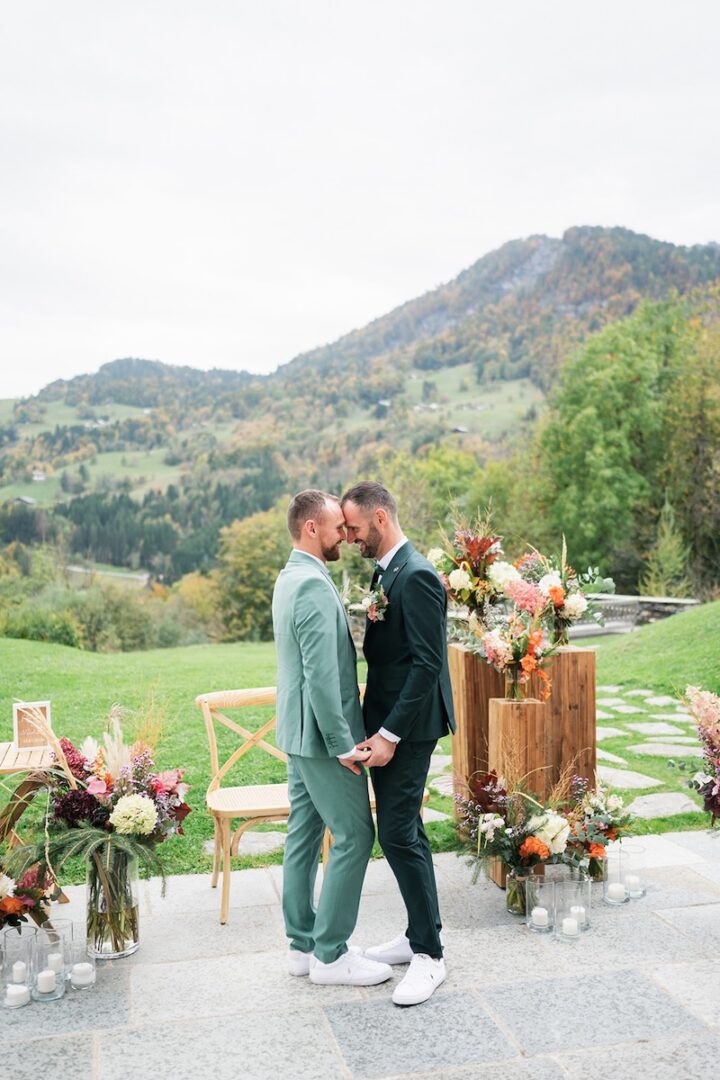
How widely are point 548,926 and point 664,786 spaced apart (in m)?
2.67

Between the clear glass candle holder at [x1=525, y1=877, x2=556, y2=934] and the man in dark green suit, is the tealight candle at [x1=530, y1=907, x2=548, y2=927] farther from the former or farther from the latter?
the man in dark green suit

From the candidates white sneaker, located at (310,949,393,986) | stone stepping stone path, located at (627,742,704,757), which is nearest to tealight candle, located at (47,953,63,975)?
white sneaker, located at (310,949,393,986)

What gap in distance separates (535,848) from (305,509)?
74.4 inches

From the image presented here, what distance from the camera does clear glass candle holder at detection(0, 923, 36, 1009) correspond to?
365cm

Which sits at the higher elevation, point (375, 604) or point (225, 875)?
point (375, 604)

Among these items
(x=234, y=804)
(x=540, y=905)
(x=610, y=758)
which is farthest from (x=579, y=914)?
(x=610, y=758)

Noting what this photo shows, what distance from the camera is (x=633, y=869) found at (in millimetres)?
5070

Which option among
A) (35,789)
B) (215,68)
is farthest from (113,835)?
(215,68)

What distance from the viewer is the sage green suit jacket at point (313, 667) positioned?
144 inches

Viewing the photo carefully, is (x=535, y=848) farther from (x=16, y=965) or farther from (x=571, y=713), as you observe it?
(x=16, y=965)

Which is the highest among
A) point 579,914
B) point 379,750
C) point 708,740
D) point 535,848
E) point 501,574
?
point 501,574

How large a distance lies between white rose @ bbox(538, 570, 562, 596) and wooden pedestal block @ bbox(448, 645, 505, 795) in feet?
1.72

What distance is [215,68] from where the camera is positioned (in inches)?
707

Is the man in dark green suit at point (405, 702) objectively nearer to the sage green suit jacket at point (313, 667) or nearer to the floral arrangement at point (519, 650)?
the sage green suit jacket at point (313, 667)
